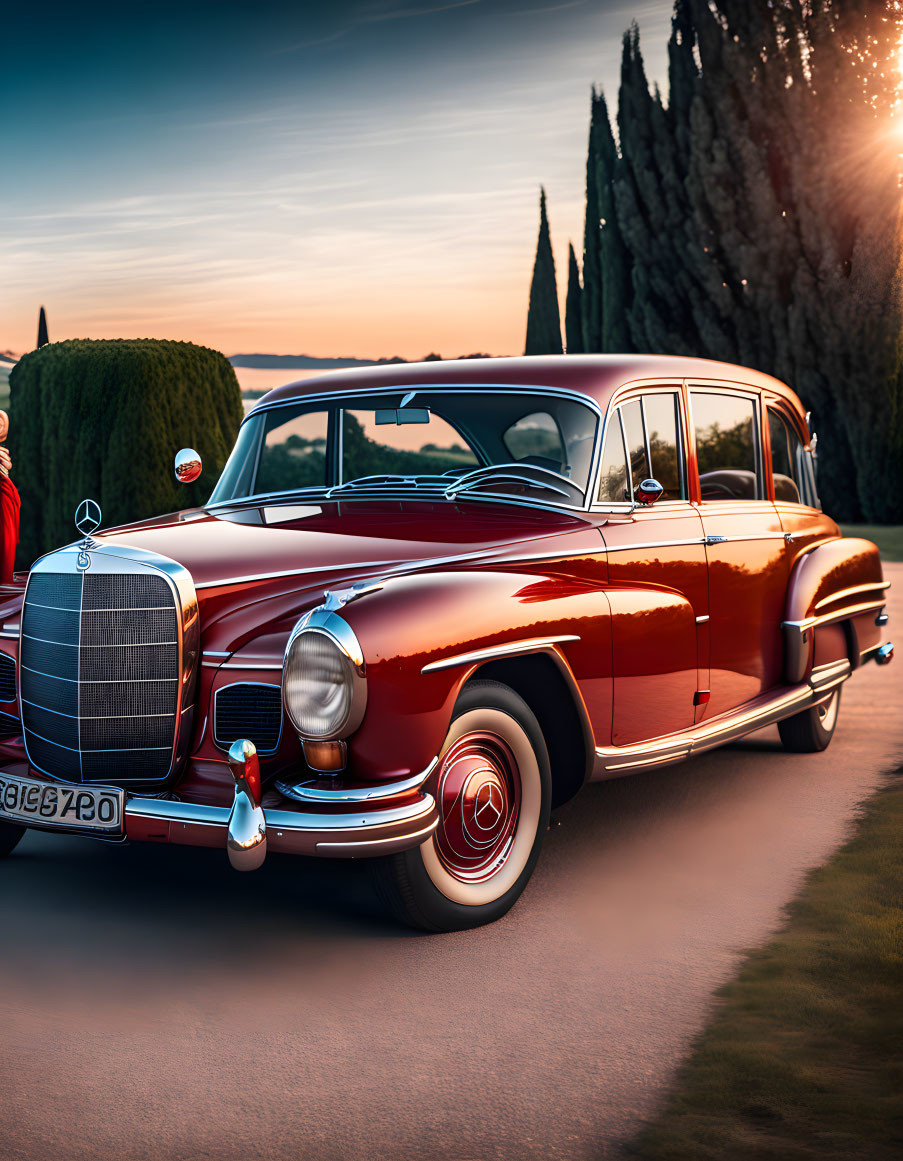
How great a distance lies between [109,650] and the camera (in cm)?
385

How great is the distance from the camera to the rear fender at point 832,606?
567 cm

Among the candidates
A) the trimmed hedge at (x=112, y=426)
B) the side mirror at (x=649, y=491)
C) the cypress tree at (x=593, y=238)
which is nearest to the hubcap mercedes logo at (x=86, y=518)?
the side mirror at (x=649, y=491)

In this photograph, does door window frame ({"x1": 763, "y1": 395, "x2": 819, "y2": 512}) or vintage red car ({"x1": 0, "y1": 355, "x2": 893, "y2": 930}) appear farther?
door window frame ({"x1": 763, "y1": 395, "x2": 819, "y2": 512})

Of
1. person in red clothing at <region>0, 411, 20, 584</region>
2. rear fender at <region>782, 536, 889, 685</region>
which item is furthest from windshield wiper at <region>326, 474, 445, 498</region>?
person in red clothing at <region>0, 411, 20, 584</region>

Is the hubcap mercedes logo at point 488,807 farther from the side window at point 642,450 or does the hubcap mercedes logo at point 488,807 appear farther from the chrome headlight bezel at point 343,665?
the side window at point 642,450

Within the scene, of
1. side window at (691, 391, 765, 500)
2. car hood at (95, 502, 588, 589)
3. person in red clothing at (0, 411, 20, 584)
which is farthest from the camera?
person in red clothing at (0, 411, 20, 584)

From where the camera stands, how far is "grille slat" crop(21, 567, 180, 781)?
12.4 ft

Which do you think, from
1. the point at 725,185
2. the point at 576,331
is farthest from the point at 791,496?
the point at 576,331

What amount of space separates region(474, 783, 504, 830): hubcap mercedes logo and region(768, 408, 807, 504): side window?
279 centimetres

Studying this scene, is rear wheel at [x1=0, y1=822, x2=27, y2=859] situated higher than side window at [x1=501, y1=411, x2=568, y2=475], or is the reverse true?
side window at [x1=501, y1=411, x2=568, y2=475]

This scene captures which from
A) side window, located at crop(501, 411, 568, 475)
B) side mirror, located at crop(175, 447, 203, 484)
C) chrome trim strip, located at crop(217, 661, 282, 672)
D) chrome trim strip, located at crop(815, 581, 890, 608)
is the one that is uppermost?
side window, located at crop(501, 411, 568, 475)

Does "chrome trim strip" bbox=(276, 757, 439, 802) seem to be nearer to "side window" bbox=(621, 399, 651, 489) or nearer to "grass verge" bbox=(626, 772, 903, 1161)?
"grass verge" bbox=(626, 772, 903, 1161)

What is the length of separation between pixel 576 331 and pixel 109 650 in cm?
3110

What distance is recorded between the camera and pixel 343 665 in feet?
11.3
